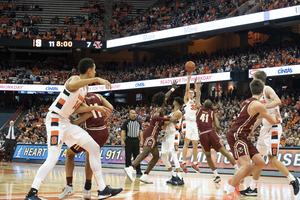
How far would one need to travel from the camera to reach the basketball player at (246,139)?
6492 mm

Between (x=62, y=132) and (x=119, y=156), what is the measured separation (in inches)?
485

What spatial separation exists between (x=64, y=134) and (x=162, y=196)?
2.34 meters

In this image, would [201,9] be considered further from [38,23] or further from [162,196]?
[162,196]

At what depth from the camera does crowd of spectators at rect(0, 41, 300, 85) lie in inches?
1016

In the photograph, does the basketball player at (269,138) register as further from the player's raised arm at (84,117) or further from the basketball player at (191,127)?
→ the basketball player at (191,127)

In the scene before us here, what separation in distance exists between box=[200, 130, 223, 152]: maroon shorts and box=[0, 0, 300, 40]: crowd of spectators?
21269 mm

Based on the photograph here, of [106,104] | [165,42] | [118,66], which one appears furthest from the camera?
[118,66]

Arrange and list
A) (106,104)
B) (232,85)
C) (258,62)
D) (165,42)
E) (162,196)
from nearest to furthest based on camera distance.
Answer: (106,104) → (162,196) → (258,62) → (232,85) → (165,42)

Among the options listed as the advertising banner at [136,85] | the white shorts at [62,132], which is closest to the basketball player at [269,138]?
the white shorts at [62,132]

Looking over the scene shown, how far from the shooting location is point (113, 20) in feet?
130

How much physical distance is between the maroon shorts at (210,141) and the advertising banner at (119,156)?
11.8 ft

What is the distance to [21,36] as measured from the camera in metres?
37.1

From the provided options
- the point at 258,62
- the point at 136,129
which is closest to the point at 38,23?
the point at 258,62

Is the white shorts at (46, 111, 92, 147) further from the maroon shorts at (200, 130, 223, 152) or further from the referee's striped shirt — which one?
the referee's striped shirt
